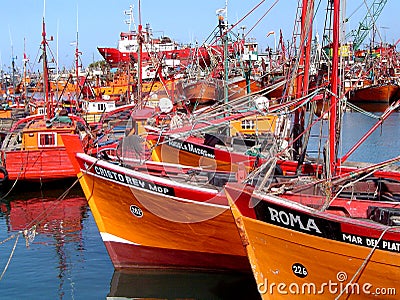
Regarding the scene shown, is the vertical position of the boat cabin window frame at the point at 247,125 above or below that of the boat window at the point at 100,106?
above

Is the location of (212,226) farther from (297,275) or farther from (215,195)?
(297,275)

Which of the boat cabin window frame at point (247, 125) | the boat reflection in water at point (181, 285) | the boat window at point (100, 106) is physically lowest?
the boat reflection in water at point (181, 285)

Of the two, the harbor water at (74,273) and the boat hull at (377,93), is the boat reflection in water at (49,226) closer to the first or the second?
the harbor water at (74,273)

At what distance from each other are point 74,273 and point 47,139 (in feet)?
35.5

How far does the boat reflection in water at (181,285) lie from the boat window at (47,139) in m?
11.1

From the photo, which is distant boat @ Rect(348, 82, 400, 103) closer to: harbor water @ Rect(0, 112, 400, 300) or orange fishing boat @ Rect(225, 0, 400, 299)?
harbor water @ Rect(0, 112, 400, 300)

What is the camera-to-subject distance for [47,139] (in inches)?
940

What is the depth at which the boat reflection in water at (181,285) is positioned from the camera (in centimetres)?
1277

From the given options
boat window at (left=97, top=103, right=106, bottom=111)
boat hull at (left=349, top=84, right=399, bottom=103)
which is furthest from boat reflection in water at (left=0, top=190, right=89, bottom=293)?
boat hull at (left=349, top=84, right=399, bottom=103)

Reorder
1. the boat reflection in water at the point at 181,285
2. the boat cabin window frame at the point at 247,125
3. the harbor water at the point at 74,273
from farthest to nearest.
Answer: the boat cabin window frame at the point at 247,125, the harbor water at the point at 74,273, the boat reflection in water at the point at 181,285

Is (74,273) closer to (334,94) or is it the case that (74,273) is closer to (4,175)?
(334,94)

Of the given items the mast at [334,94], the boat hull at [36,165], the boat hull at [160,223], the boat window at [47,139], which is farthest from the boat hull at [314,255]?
the boat window at [47,139]

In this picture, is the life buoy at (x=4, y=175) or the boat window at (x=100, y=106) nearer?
the life buoy at (x=4, y=175)

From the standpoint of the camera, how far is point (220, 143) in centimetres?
1736
